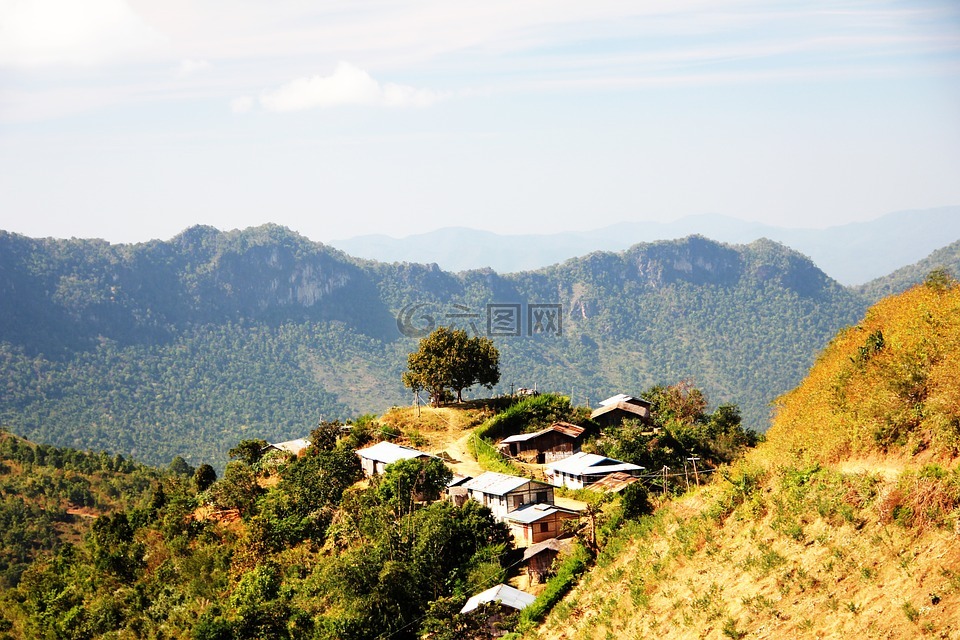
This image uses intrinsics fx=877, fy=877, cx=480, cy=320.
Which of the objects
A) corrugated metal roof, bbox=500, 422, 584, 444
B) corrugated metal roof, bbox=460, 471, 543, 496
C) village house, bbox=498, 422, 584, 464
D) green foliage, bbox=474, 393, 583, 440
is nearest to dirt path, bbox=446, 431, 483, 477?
green foliage, bbox=474, 393, 583, 440

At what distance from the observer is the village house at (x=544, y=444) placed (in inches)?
1679

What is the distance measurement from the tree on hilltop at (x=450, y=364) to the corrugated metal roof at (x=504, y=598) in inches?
978

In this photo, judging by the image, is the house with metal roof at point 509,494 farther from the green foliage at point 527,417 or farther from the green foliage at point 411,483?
the green foliage at point 527,417

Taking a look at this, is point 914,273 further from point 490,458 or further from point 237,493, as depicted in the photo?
point 237,493

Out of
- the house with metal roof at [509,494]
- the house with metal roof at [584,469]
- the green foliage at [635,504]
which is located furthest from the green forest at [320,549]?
the house with metal roof at [509,494]

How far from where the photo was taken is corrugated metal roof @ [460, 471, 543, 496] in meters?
33.1

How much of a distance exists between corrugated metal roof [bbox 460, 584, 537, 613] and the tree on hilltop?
24844 mm

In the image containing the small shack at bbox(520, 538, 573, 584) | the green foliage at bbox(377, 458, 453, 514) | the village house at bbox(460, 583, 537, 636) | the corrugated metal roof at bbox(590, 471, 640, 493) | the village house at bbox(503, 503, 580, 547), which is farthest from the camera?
the green foliage at bbox(377, 458, 453, 514)

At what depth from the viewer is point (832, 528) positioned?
16.2 metres

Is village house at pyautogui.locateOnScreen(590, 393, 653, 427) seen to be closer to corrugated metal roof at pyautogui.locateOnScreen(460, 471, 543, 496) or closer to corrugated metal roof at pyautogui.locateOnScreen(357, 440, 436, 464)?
corrugated metal roof at pyautogui.locateOnScreen(357, 440, 436, 464)

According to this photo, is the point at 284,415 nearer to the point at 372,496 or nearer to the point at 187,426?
the point at 187,426

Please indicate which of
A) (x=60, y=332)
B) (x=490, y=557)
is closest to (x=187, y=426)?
(x=60, y=332)

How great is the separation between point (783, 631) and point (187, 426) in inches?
5372

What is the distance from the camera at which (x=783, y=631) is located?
14.9 m
